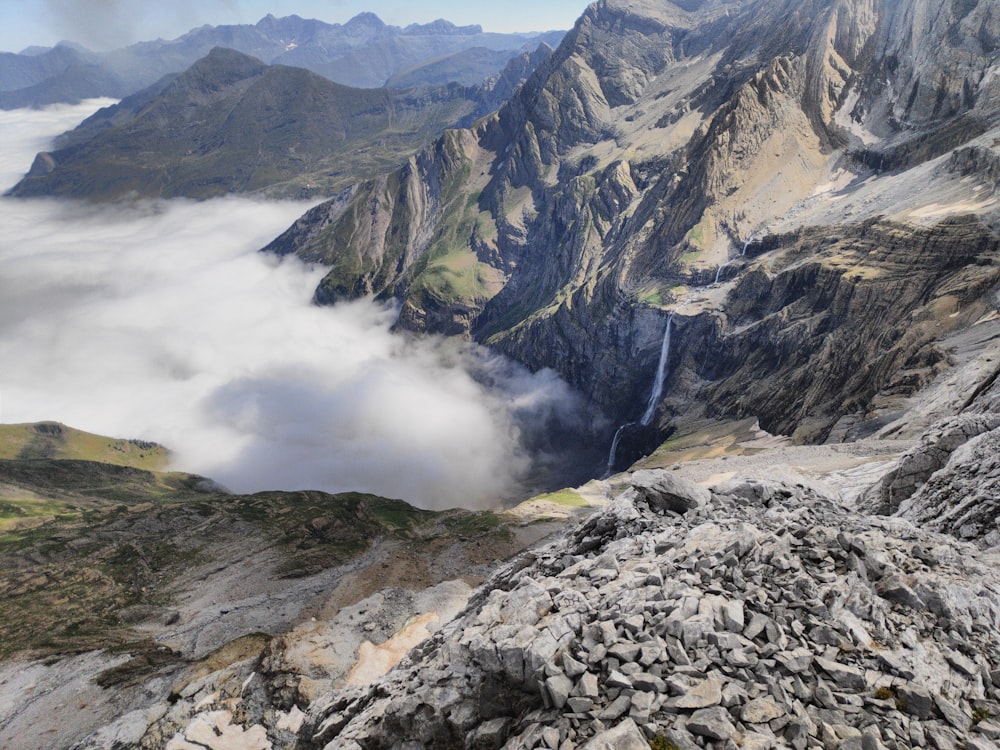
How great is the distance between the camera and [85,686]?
65.9m

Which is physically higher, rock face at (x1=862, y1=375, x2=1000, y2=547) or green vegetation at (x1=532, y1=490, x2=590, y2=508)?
rock face at (x1=862, y1=375, x2=1000, y2=547)

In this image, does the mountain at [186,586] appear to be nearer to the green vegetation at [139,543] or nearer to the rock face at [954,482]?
the green vegetation at [139,543]

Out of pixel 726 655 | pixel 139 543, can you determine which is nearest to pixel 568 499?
pixel 139 543

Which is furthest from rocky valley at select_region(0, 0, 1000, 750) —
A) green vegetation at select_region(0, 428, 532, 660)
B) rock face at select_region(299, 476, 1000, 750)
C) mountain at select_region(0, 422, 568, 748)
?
green vegetation at select_region(0, 428, 532, 660)

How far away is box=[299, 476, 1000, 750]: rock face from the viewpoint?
648 inches

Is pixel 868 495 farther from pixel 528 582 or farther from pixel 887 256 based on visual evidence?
pixel 887 256

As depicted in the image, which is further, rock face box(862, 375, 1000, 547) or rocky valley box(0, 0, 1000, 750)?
rock face box(862, 375, 1000, 547)

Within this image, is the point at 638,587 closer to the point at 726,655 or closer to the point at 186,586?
the point at 726,655

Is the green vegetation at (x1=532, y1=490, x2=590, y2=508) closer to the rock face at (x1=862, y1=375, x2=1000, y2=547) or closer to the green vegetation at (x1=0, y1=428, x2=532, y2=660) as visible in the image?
the green vegetation at (x1=0, y1=428, x2=532, y2=660)

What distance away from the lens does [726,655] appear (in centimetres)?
1820

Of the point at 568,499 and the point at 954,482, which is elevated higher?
the point at 954,482

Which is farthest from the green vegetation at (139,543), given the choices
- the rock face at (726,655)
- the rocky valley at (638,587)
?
the rock face at (726,655)

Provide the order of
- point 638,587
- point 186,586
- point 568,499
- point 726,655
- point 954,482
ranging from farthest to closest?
1. point 568,499
2. point 186,586
3. point 954,482
4. point 638,587
5. point 726,655

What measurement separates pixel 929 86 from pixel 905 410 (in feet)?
501
